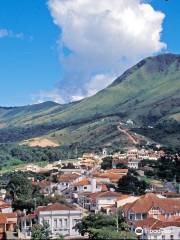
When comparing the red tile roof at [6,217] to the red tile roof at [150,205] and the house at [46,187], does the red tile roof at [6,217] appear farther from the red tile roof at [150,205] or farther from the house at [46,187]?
the house at [46,187]

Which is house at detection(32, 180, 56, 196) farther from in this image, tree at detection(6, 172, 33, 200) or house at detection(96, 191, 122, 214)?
house at detection(96, 191, 122, 214)

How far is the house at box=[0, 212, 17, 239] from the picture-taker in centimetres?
5346

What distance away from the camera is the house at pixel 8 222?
53.5 m

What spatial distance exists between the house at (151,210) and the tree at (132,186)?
55.4 ft

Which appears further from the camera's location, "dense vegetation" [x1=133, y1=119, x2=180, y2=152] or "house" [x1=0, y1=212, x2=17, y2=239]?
"dense vegetation" [x1=133, y1=119, x2=180, y2=152]

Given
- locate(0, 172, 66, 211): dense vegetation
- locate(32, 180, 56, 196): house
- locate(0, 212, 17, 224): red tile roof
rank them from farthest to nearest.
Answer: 1. locate(32, 180, 56, 196): house
2. locate(0, 172, 66, 211): dense vegetation
3. locate(0, 212, 17, 224): red tile roof

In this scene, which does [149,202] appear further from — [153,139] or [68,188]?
[153,139]

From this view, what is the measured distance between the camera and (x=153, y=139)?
577 ft

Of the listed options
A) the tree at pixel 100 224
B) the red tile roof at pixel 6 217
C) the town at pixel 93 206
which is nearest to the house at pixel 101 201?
the town at pixel 93 206

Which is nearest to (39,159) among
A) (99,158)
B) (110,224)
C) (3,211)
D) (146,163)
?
(99,158)

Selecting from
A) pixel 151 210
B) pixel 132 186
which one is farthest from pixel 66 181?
pixel 151 210

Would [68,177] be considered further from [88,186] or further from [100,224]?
[100,224]

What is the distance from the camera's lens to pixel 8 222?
54844 mm

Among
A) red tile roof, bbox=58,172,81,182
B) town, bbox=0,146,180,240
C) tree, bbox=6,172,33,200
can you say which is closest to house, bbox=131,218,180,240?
town, bbox=0,146,180,240
